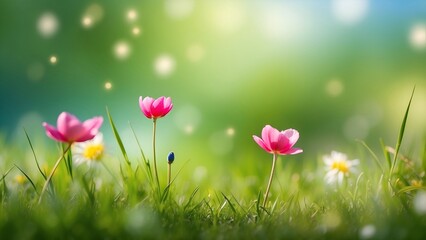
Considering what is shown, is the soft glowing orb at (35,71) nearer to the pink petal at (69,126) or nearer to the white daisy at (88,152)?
the white daisy at (88,152)

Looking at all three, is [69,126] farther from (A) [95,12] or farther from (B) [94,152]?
(A) [95,12]

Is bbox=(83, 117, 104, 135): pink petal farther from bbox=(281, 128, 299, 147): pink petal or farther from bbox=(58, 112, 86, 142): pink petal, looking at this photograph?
bbox=(281, 128, 299, 147): pink petal

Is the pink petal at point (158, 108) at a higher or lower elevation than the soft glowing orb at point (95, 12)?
lower

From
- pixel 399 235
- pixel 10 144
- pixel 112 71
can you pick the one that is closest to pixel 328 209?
pixel 399 235

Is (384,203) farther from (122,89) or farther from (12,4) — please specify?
(12,4)

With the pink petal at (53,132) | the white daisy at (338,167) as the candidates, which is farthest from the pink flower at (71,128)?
the white daisy at (338,167)

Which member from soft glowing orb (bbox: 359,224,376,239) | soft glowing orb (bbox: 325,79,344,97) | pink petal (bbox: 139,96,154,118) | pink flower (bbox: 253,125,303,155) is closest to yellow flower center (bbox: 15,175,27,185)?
pink petal (bbox: 139,96,154,118)

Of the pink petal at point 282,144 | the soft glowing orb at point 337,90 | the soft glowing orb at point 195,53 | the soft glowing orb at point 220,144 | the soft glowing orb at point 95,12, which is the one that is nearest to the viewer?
the pink petal at point 282,144
